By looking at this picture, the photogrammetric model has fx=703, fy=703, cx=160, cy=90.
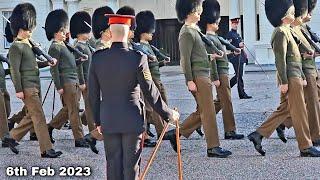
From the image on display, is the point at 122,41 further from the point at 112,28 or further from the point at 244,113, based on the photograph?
the point at 244,113

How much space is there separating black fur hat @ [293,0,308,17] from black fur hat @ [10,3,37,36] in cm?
317

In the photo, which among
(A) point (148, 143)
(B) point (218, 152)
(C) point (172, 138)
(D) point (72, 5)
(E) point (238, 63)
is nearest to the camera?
(B) point (218, 152)

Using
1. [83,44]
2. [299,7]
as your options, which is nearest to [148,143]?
[83,44]

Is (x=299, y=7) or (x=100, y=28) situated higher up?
(x=299, y=7)

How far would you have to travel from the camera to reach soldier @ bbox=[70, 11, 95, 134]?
924cm

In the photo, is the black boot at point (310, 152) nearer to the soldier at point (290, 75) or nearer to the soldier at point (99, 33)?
the soldier at point (290, 75)

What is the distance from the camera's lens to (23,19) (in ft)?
28.1

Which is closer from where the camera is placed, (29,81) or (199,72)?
(199,72)

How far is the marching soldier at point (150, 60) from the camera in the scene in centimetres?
902

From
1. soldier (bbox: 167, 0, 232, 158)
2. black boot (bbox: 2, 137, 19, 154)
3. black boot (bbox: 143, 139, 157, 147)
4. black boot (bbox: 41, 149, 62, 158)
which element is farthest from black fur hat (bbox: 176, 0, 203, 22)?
black boot (bbox: 2, 137, 19, 154)

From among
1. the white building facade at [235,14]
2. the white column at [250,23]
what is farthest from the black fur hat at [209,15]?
the white column at [250,23]

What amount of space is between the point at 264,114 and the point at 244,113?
0.49m

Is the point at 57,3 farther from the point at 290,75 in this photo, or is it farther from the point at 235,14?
the point at 290,75

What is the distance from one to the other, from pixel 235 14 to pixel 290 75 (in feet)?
66.2
